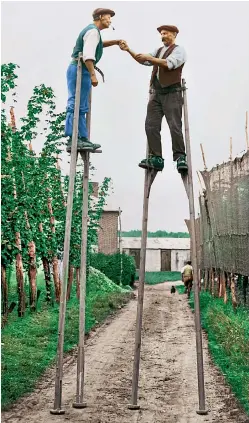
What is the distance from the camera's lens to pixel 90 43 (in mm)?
6516

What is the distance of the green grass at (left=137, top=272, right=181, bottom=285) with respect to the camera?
34625 millimetres

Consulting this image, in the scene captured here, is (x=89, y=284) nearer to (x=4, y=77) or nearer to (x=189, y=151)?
(x=4, y=77)

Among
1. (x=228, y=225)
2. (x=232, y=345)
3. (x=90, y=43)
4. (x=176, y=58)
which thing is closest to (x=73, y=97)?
(x=90, y=43)

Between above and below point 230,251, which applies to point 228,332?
below

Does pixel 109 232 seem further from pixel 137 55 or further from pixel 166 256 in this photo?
pixel 137 55

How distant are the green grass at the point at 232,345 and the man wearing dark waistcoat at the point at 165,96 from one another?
2278 mm

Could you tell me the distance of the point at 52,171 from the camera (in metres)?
14.1

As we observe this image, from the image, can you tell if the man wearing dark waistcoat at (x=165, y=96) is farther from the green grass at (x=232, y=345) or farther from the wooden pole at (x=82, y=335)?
the green grass at (x=232, y=345)

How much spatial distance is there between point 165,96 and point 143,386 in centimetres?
305

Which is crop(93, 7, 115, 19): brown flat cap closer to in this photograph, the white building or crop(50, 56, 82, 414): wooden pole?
crop(50, 56, 82, 414): wooden pole

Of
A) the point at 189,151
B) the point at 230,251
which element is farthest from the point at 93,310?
the point at 189,151

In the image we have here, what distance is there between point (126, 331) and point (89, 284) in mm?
7657

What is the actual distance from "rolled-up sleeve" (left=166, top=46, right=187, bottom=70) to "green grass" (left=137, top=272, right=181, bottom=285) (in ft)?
89.5

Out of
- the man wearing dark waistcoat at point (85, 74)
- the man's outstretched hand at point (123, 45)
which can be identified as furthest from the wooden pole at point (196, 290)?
the man wearing dark waistcoat at point (85, 74)
